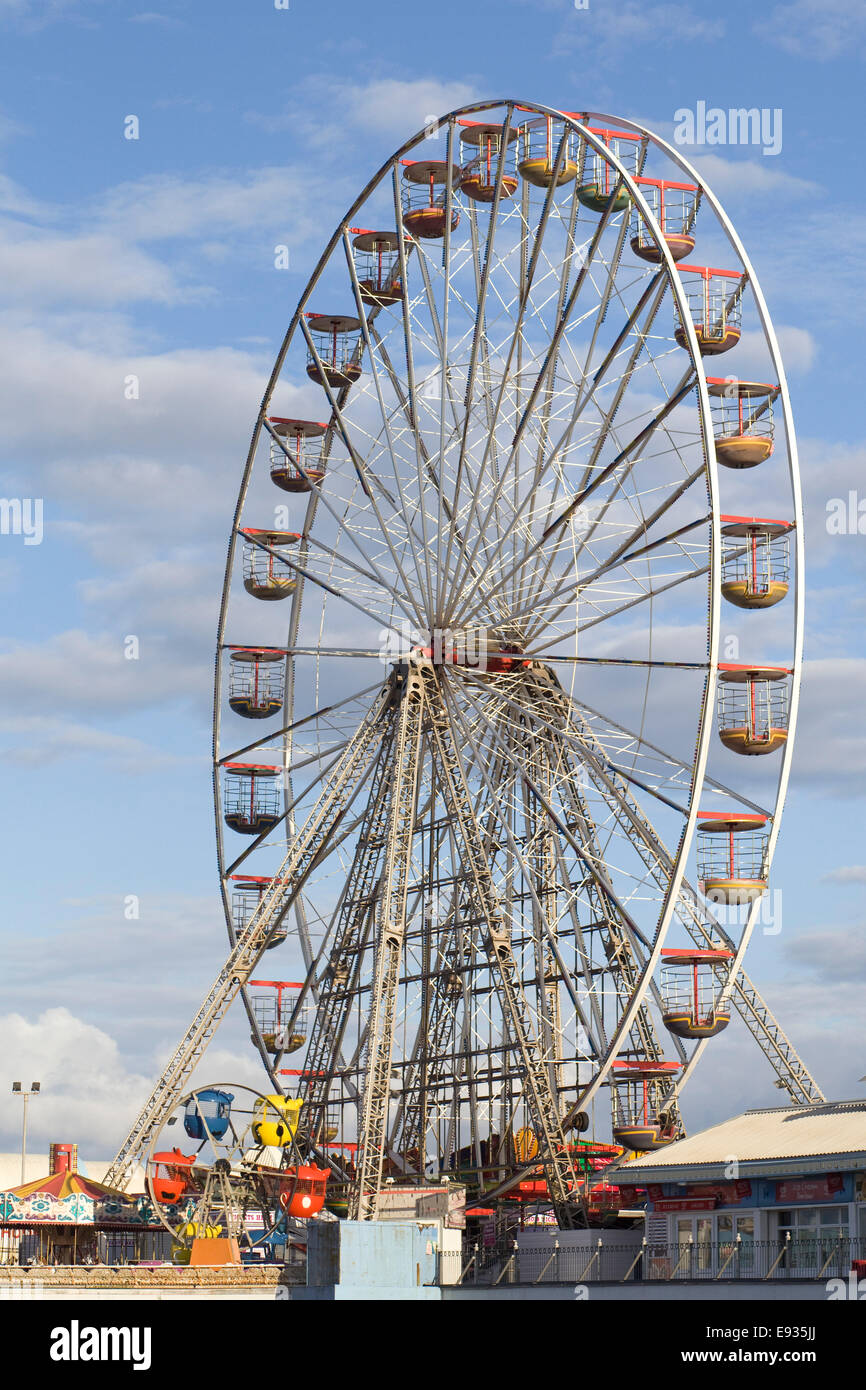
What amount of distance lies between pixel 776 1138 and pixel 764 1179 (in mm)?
1690

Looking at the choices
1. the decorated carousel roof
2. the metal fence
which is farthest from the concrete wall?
the decorated carousel roof

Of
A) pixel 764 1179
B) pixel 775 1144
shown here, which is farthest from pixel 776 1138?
pixel 764 1179

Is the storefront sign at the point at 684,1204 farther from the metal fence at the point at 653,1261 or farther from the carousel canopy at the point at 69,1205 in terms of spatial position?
the carousel canopy at the point at 69,1205

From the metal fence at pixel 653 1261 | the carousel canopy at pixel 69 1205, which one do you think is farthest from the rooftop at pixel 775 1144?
the carousel canopy at pixel 69 1205

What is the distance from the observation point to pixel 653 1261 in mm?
42906

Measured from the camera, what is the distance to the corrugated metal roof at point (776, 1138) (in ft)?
134

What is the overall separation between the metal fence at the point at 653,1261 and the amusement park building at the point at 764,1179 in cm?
27

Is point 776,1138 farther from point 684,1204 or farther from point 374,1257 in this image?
A: point 374,1257

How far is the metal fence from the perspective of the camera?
130 ft
